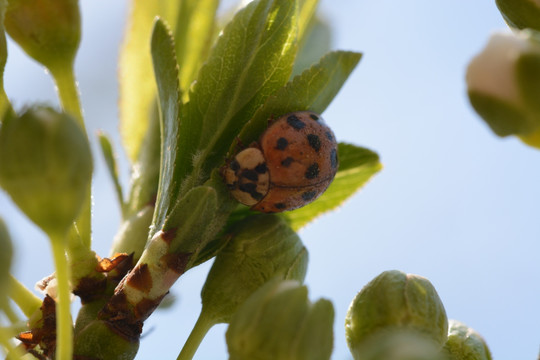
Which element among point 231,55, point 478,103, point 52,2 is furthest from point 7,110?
point 478,103

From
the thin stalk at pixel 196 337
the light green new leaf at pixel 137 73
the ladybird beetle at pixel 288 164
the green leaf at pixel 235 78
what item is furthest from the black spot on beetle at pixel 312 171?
the light green new leaf at pixel 137 73

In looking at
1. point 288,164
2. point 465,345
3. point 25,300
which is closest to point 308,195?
point 288,164

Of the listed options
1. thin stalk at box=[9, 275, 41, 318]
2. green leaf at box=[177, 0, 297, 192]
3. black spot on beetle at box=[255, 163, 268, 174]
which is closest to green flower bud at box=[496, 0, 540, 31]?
green leaf at box=[177, 0, 297, 192]

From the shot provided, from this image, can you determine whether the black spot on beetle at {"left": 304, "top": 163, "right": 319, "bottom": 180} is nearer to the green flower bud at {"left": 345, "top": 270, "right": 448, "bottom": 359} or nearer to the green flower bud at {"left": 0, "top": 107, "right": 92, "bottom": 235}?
the green flower bud at {"left": 345, "top": 270, "right": 448, "bottom": 359}

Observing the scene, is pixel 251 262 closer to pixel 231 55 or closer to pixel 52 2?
pixel 231 55

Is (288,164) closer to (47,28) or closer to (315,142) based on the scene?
(315,142)

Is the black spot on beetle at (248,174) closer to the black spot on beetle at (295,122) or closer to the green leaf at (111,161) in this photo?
the black spot on beetle at (295,122)

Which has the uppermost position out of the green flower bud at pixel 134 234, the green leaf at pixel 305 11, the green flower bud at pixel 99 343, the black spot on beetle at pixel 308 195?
the green leaf at pixel 305 11
